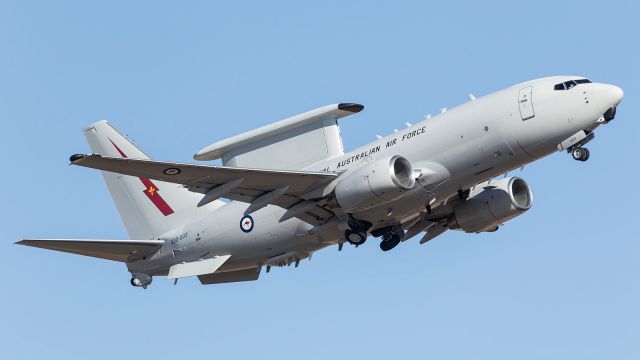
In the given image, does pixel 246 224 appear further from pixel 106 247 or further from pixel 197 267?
pixel 106 247

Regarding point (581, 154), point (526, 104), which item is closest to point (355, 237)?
point (526, 104)

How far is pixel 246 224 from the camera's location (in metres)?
46.0

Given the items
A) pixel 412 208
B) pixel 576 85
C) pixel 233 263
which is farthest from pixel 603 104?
pixel 233 263

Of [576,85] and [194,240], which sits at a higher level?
[576,85]

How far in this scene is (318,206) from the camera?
44.0m

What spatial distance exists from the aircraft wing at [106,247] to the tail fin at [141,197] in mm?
1475

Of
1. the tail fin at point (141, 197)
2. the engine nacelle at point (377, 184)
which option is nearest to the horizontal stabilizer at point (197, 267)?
the tail fin at point (141, 197)

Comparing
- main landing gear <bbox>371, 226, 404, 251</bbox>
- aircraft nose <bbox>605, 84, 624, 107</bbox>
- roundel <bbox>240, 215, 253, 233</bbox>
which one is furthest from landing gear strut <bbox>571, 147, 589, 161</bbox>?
roundel <bbox>240, 215, 253, 233</bbox>

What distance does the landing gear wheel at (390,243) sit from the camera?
4562 cm

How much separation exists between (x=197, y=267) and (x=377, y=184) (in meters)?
9.94

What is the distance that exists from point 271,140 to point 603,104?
13.5 metres

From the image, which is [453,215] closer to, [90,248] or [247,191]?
[247,191]

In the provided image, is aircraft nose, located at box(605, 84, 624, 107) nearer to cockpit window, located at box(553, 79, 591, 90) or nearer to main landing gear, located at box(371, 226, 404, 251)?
cockpit window, located at box(553, 79, 591, 90)

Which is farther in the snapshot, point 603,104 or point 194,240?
point 194,240
